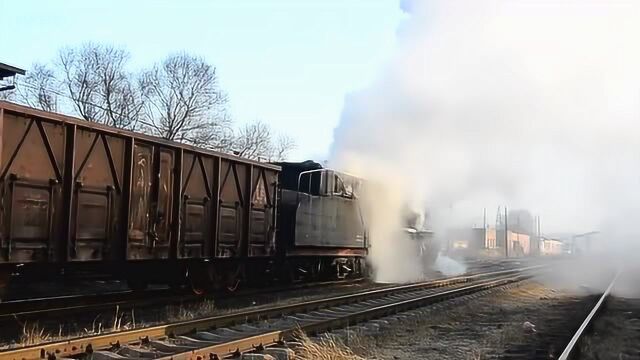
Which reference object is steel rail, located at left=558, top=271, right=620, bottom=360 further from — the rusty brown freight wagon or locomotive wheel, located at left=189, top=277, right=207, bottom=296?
locomotive wheel, located at left=189, top=277, right=207, bottom=296

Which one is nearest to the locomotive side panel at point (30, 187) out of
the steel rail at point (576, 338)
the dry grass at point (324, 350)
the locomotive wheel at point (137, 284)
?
the dry grass at point (324, 350)

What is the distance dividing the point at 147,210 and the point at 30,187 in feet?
8.54

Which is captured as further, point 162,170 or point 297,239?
point 297,239

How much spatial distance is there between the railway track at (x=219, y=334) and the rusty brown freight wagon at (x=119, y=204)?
2.00 metres

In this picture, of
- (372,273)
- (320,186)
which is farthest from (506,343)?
(372,273)

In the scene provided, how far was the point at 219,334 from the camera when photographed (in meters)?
9.76

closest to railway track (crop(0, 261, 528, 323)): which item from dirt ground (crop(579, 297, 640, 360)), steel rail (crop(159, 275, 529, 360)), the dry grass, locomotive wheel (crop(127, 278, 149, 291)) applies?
locomotive wheel (crop(127, 278, 149, 291))

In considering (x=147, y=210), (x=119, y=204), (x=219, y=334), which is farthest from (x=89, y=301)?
(x=219, y=334)

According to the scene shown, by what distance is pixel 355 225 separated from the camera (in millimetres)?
20797

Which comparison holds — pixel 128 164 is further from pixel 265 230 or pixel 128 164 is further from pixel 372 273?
pixel 372 273

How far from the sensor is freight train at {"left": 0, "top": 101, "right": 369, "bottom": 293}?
9398 mm

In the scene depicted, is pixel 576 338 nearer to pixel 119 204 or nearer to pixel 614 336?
pixel 614 336

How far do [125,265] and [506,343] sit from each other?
21.4 feet

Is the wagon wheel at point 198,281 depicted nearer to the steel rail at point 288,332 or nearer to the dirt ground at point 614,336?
the steel rail at point 288,332
